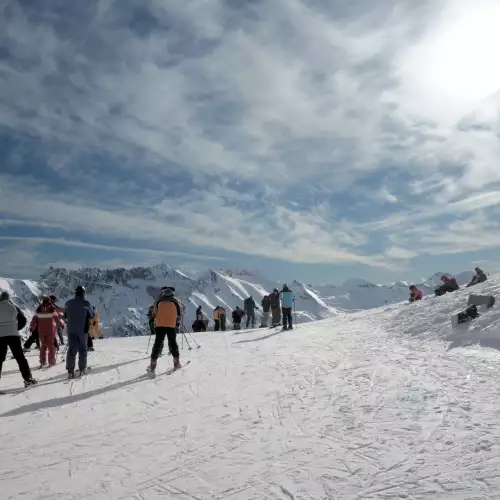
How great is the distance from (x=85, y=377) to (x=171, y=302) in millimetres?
3011

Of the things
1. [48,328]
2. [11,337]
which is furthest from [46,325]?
[11,337]

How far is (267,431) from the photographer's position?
666 cm

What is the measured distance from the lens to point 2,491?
512cm

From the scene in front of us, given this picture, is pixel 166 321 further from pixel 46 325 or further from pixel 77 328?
pixel 46 325

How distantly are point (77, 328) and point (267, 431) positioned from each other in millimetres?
6824

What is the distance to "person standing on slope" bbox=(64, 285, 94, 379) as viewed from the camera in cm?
1138

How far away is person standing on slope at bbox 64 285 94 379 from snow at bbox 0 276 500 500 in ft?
1.80

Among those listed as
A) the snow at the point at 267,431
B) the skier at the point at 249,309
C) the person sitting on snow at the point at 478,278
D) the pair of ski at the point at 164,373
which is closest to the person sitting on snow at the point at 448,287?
the person sitting on snow at the point at 478,278

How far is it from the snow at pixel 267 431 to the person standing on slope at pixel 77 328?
1.80 feet

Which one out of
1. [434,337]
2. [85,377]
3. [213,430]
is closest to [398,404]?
[213,430]

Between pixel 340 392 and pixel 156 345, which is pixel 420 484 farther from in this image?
pixel 156 345

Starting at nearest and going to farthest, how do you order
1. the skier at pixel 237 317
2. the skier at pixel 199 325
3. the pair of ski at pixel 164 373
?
the pair of ski at pixel 164 373
the skier at pixel 199 325
the skier at pixel 237 317

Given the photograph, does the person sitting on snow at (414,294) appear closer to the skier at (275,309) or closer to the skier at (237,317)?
the skier at (275,309)

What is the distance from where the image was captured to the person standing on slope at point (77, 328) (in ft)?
37.3
